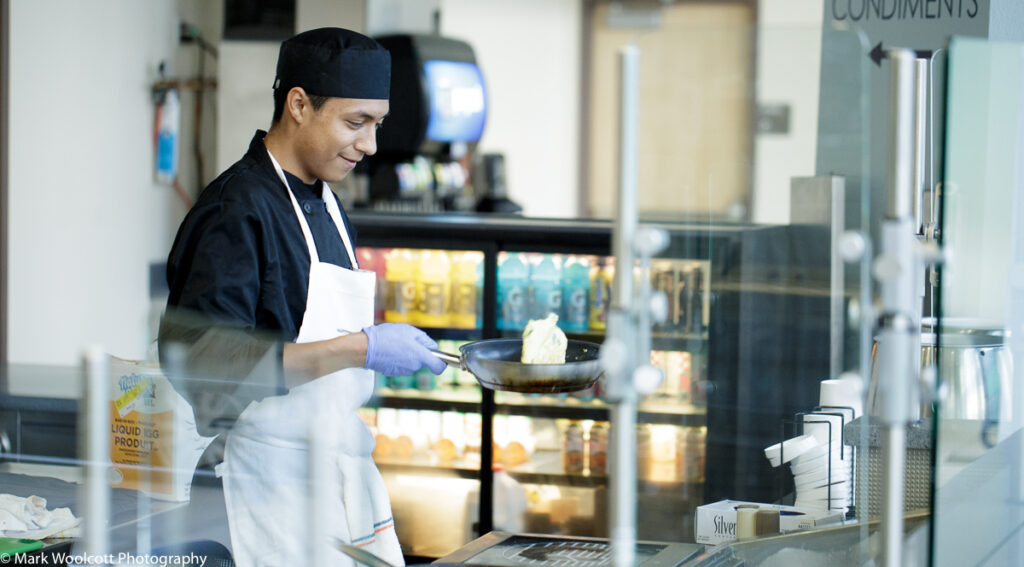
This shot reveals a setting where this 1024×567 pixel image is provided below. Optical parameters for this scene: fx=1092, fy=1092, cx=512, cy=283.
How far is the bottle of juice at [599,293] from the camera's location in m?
4.20

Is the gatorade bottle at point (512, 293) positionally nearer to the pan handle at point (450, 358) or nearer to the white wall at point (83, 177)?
the white wall at point (83, 177)

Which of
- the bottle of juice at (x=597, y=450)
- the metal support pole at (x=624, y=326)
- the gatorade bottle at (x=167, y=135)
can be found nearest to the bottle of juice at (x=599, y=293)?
the bottle of juice at (x=597, y=450)

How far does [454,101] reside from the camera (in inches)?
210

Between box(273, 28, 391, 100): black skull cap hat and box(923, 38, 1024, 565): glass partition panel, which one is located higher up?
box(273, 28, 391, 100): black skull cap hat

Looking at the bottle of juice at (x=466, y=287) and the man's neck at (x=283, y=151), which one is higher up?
the man's neck at (x=283, y=151)

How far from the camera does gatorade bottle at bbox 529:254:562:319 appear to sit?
13.7 feet

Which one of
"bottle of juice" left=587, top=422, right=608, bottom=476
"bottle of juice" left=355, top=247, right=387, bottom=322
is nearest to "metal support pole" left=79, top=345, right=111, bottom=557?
"bottle of juice" left=355, top=247, right=387, bottom=322

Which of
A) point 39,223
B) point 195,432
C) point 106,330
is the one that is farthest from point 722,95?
point 106,330

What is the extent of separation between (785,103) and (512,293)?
1.94 meters

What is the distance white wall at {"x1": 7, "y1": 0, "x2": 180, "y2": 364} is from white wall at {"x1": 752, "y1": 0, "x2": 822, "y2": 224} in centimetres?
275

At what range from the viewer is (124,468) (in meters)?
1.59

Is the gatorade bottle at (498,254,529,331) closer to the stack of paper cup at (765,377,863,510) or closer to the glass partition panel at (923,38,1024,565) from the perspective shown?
the stack of paper cup at (765,377,863,510)

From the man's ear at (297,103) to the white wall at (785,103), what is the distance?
0.96 m

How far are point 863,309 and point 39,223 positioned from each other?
3.75m
